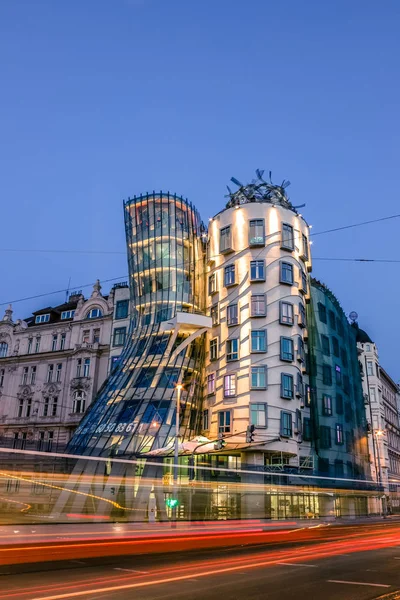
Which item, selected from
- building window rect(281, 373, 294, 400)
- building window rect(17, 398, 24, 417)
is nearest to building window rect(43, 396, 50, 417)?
building window rect(17, 398, 24, 417)

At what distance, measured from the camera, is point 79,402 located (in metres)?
55.3

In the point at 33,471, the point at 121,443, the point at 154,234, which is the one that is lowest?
the point at 33,471

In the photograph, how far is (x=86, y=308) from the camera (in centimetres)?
5934

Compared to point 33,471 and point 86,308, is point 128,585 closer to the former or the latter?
point 33,471

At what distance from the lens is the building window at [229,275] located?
4847 centimetres

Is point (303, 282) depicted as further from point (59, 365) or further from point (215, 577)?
point (215, 577)

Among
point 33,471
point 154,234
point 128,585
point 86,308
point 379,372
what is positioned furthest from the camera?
point 379,372

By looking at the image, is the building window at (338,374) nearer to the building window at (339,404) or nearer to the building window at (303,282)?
the building window at (339,404)

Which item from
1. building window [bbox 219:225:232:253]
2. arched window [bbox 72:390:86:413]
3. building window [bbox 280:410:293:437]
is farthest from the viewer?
arched window [bbox 72:390:86:413]

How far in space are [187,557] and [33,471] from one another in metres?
12.6

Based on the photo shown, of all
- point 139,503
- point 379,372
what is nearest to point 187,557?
point 139,503

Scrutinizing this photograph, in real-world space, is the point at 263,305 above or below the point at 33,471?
above

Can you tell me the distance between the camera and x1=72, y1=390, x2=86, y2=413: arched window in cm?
5468

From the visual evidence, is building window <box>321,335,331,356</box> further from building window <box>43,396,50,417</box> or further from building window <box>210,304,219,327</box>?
building window <box>43,396,50,417</box>
